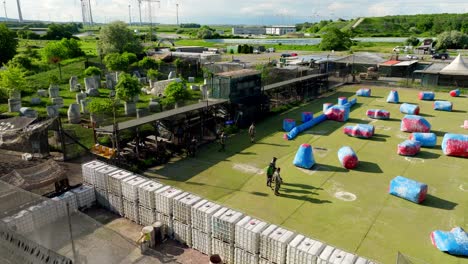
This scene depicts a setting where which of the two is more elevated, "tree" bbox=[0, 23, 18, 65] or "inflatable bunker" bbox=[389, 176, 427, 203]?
"tree" bbox=[0, 23, 18, 65]

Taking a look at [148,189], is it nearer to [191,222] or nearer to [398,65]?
[191,222]

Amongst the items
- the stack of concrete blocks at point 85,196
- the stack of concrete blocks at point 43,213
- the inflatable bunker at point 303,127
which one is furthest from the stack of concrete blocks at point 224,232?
the inflatable bunker at point 303,127

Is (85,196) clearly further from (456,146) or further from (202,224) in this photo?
(456,146)

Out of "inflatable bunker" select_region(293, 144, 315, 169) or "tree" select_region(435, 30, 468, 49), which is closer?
"inflatable bunker" select_region(293, 144, 315, 169)

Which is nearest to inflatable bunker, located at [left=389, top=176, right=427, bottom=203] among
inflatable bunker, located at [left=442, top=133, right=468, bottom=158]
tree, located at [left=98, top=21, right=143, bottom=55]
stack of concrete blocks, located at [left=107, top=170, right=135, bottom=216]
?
inflatable bunker, located at [left=442, top=133, right=468, bottom=158]

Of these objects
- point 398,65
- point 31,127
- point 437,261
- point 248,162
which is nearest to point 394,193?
point 437,261

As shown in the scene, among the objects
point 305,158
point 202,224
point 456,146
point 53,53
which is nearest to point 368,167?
point 305,158

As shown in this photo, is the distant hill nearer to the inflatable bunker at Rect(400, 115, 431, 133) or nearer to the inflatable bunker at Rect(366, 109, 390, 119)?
the inflatable bunker at Rect(366, 109, 390, 119)
